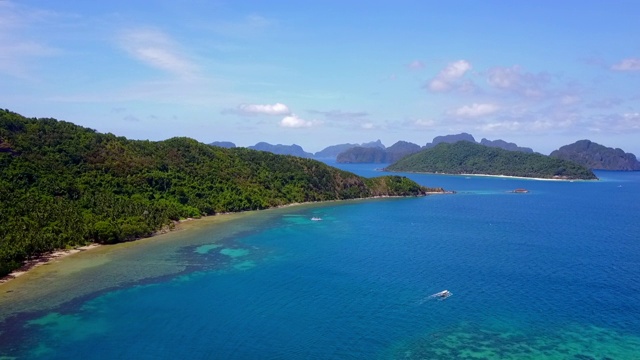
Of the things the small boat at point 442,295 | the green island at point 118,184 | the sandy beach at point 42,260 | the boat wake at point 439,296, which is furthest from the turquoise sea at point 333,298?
the green island at point 118,184

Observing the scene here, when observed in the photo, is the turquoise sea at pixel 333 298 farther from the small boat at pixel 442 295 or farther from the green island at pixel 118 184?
the green island at pixel 118 184

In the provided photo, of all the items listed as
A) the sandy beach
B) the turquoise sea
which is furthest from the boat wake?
the sandy beach

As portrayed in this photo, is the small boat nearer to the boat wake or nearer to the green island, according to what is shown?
the boat wake

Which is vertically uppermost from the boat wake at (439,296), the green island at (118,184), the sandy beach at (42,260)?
the green island at (118,184)

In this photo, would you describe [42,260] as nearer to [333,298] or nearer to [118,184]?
[118,184]

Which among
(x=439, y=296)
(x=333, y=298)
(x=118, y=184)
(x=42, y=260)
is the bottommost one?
(x=333, y=298)

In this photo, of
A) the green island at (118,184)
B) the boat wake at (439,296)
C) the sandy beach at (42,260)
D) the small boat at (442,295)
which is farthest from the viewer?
the green island at (118,184)

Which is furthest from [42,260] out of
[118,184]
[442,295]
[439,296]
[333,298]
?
[442,295]
